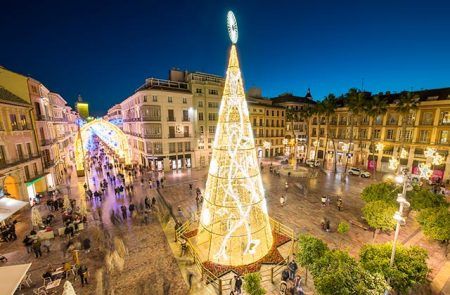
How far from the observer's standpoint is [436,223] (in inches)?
493

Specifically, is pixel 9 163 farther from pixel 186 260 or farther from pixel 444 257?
pixel 444 257

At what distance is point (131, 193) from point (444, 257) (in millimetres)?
30522

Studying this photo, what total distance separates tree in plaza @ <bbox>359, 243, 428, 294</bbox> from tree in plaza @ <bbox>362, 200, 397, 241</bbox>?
167 inches

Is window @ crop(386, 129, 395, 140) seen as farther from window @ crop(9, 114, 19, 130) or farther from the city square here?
window @ crop(9, 114, 19, 130)

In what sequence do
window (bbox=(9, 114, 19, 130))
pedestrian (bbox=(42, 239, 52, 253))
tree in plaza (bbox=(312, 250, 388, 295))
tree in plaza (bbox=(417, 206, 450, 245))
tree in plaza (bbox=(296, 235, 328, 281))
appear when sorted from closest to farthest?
tree in plaza (bbox=(312, 250, 388, 295))
tree in plaza (bbox=(296, 235, 328, 281))
tree in plaza (bbox=(417, 206, 450, 245))
pedestrian (bbox=(42, 239, 52, 253))
window (bbox=(9, 114, 19, 130))

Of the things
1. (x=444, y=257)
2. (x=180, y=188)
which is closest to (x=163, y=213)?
(x=180, y=188)

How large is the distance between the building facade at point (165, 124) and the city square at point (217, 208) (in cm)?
20

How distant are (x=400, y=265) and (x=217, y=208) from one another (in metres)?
9.79

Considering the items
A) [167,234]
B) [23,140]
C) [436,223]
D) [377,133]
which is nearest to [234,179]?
[167,234]

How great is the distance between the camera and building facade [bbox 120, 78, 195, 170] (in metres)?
35.1

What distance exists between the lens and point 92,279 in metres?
12.1

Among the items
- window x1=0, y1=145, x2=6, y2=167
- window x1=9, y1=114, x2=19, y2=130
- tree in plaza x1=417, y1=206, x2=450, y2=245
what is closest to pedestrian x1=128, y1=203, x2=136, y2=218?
window x1=0, y1=145, x2=6, y2=167

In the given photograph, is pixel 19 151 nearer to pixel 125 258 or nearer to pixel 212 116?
pixel 125 258

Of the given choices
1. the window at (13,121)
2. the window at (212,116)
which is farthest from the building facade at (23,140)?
the window at (212,116)
